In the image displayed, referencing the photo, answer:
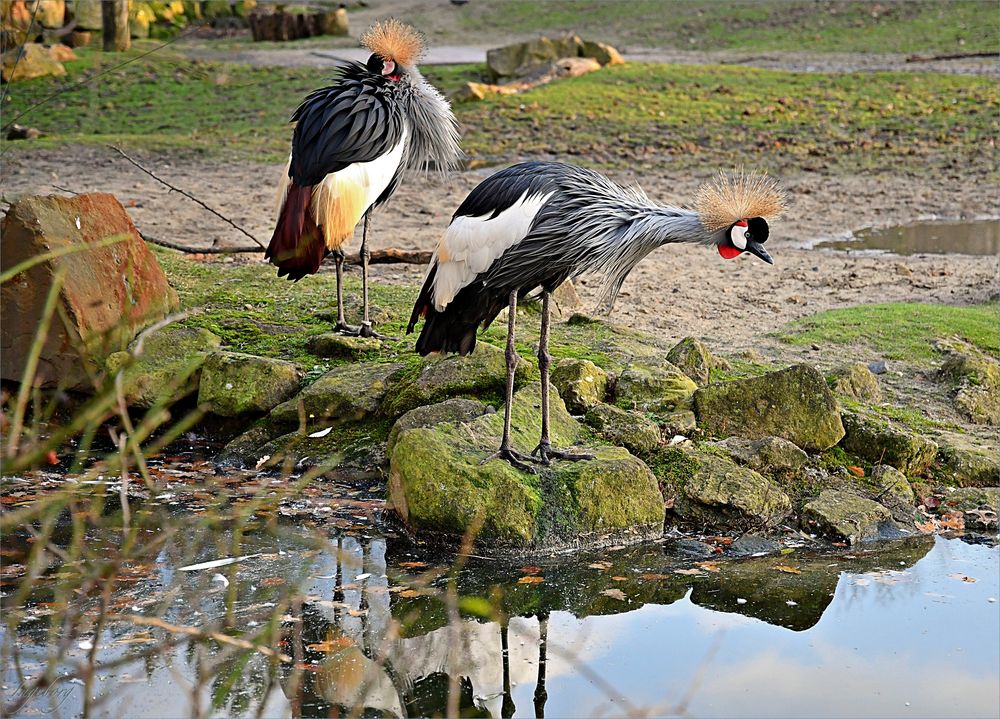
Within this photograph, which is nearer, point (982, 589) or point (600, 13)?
point (982, 589)

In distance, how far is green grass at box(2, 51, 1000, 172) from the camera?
12.7m

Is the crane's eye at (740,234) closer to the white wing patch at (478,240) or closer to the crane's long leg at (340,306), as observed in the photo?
the white wing patch at (478,240)

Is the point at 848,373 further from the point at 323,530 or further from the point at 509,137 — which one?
the point at 509,137

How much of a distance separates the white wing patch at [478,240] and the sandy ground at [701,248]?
2372 millimetres

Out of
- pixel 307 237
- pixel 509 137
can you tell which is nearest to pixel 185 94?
pixel 509 137

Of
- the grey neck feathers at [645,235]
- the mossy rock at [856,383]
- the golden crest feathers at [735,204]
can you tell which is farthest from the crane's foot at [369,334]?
the mossy rock at [856,383]

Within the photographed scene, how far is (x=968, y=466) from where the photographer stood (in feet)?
18.9

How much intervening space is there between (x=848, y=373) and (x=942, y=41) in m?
14.3

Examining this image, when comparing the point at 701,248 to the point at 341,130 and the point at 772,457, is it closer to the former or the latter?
the point at 341,130

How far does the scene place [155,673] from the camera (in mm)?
3863

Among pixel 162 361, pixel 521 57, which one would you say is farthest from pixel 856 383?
pixel 521 57

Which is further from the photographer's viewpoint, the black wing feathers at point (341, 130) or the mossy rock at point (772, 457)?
the black wing feathers at point (341, 130)

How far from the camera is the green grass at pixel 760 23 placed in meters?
19.4

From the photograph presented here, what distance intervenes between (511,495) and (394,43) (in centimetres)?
311
